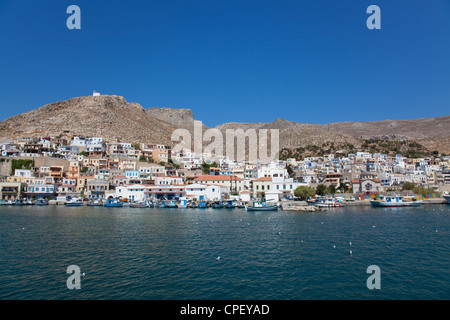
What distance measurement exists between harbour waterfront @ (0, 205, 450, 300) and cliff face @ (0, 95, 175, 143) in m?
87.0

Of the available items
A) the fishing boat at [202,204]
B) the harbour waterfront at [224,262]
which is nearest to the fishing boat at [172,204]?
the fishing boat at [202,204]

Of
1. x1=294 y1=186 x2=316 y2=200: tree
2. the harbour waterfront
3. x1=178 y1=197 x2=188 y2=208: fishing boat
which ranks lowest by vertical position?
the harbour waterfront

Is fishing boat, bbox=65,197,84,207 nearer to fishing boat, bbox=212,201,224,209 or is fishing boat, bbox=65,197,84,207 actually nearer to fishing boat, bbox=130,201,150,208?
fishing boat, bbox=130,201,150,208

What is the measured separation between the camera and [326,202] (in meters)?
52.8

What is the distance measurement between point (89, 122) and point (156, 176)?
59.9 m

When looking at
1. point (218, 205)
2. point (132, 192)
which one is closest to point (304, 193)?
point (218, 205)

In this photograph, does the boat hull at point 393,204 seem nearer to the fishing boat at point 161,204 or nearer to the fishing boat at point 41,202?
the fishing boat at point 161,204

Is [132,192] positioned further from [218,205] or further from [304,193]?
[304,193]

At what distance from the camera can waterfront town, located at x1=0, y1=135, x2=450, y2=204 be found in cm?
6128

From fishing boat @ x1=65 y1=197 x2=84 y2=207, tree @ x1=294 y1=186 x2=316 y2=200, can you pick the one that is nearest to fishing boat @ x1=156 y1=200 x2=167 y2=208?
fishing boat @ x1=65 y1=197 x2=84 y2=207

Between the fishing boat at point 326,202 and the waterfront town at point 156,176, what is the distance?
5269mm

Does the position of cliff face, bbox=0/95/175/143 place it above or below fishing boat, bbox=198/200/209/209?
above

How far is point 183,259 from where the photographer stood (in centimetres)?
1667

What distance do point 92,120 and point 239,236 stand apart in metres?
109
